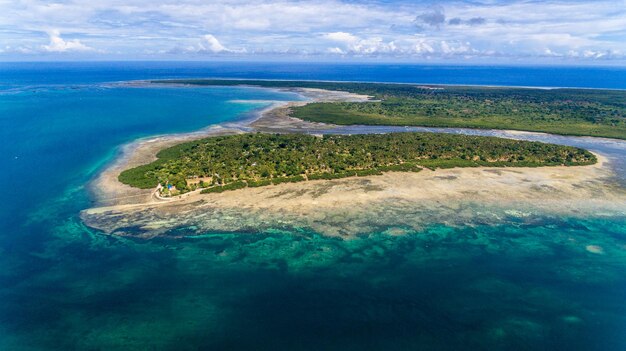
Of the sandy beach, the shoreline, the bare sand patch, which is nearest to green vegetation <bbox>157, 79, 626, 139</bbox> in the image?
the shoreline

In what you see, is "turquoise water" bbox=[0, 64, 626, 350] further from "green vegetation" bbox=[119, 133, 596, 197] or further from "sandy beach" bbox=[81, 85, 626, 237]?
"green vegetation" bbox=[119, 133, 596, 197]

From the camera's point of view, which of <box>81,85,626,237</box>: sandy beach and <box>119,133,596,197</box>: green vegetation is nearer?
<box>81,85,626,237</box>: sandy beach

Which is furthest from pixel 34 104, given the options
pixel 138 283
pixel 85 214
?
pixel 138 283

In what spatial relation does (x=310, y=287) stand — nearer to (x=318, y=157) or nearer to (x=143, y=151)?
(x=318, y=157)

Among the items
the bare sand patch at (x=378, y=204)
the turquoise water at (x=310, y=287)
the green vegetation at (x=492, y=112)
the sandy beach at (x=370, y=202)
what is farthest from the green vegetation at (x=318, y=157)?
the green vegetation at (x=492, y=112)

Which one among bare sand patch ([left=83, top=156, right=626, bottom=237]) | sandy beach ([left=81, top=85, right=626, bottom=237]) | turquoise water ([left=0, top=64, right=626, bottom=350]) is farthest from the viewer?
sandy beach ([left=81, top=85, right=626, bottom=237])

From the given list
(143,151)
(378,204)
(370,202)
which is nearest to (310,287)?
(378,204)

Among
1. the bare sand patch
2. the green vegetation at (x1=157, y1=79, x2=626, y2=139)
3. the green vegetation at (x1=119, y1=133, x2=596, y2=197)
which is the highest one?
the green vegetation at (x1=157, y1=79, x2=626, y2=139)
